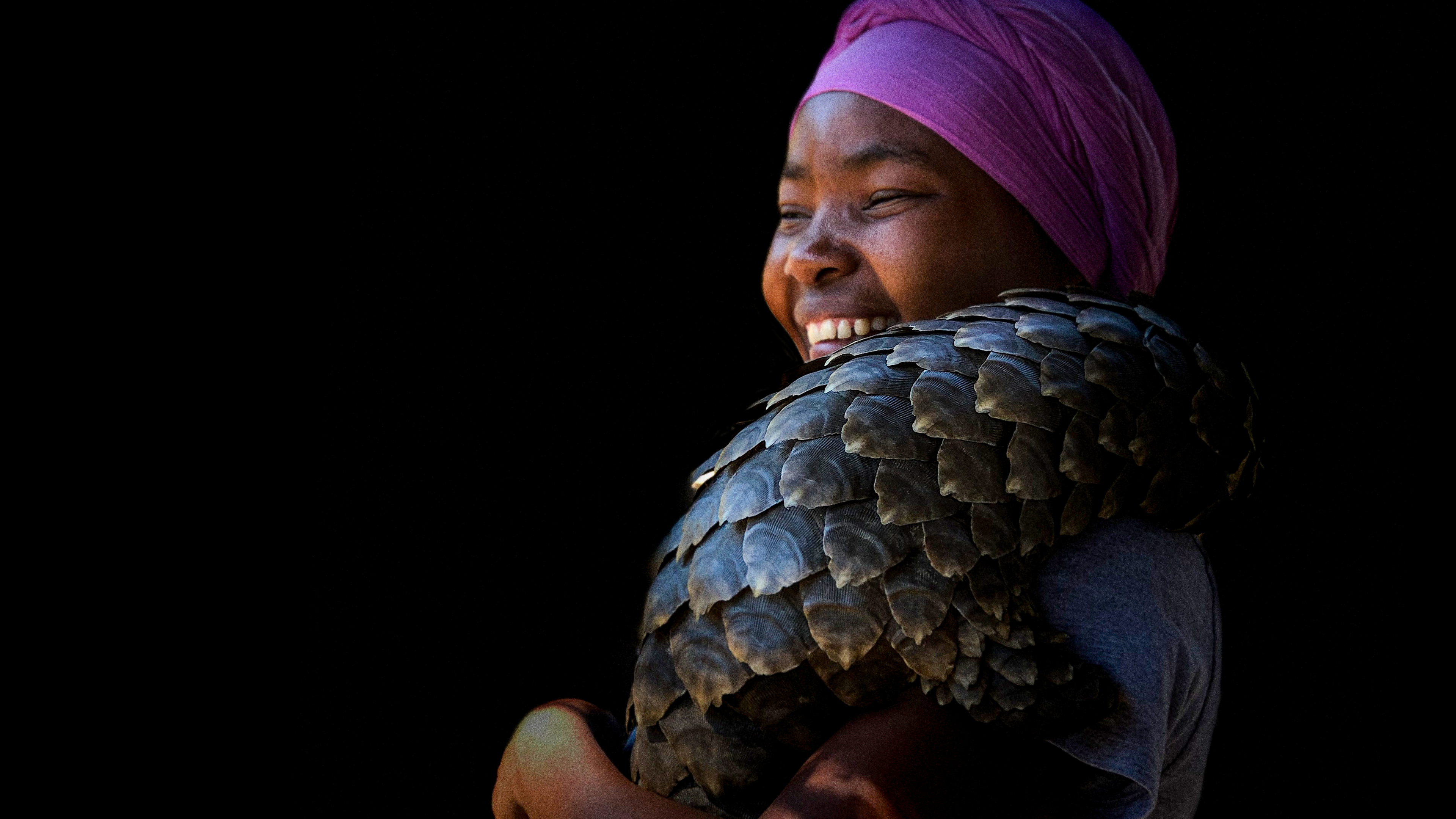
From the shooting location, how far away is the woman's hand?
86 centimetres

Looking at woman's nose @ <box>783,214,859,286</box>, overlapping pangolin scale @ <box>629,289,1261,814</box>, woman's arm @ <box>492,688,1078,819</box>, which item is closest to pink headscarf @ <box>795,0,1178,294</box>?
woman's nose @ <box>783,214,859,286</box>

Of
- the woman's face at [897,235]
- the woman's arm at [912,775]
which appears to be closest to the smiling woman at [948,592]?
the woman's arm at [912,775]

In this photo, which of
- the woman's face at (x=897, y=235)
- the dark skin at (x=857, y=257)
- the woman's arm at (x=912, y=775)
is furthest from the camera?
the woman's face at (x=897, y=235)

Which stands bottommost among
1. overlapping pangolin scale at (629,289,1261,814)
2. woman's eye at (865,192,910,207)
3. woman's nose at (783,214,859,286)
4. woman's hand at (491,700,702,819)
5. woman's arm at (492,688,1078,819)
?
woman's hand at (491,700,702,819)

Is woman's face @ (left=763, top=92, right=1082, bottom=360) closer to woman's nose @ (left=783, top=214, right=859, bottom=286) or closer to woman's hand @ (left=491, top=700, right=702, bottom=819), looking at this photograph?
woman's nose @ (left=783, top=214, right=859, bottom=286)

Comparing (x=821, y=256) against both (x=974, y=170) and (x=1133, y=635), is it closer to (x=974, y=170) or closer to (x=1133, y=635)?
(x=974, y=170)

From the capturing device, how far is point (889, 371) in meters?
0.87

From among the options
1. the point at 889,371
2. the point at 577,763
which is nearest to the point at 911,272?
the point at 889,371

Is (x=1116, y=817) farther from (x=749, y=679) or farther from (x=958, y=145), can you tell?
(x=958, y=145)

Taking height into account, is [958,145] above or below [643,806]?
above

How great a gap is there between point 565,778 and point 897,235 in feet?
1.88

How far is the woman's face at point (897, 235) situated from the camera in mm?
1149

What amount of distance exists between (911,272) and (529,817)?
59cm

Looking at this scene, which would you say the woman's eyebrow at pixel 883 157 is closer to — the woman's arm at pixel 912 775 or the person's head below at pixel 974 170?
the person's head below at pixel 974 170
